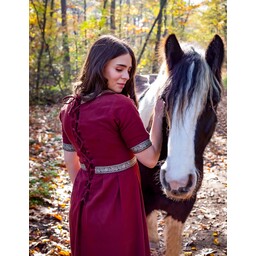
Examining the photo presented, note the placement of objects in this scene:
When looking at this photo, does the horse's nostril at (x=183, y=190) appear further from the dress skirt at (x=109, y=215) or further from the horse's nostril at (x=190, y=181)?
the dress skirt at (x=109, y=215)

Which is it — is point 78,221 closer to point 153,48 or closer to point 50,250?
point 50,250

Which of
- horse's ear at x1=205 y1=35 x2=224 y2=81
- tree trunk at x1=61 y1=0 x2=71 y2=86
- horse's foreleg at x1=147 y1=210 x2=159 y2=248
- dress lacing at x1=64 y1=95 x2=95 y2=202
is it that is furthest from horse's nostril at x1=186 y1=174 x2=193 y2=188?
tree trunk at x1=61 y1=0 x2=71 y2=86

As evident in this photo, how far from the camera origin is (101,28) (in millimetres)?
2605

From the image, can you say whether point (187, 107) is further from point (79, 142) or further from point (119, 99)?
point (79, 142)

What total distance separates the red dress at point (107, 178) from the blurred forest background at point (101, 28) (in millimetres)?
581

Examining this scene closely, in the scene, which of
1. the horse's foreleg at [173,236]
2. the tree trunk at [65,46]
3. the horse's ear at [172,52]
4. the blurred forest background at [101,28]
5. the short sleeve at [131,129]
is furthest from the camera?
the tree trunk at [65,46]

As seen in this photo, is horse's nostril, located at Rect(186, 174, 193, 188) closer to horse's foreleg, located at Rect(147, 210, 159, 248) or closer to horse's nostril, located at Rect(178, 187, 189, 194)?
horse's nostril, located at Rect(178, 187, 189, 194)

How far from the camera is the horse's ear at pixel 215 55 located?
1247 mm

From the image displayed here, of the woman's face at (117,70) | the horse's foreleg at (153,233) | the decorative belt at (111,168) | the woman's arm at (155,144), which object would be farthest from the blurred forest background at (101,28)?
the horse's foreleg at (153,233)

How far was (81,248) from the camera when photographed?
127cm

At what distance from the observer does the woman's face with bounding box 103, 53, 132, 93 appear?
3.68ft

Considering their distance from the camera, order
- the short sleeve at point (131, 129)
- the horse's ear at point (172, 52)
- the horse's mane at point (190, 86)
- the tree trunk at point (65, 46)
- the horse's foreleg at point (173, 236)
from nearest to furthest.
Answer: the short sleeve at point (131, 129)
the horse's mane at point (190, 86)
the horse's ear at point (172, 52)
the horse's foreleg at point (173, 236)
the tree trunk at point (65, 46)
